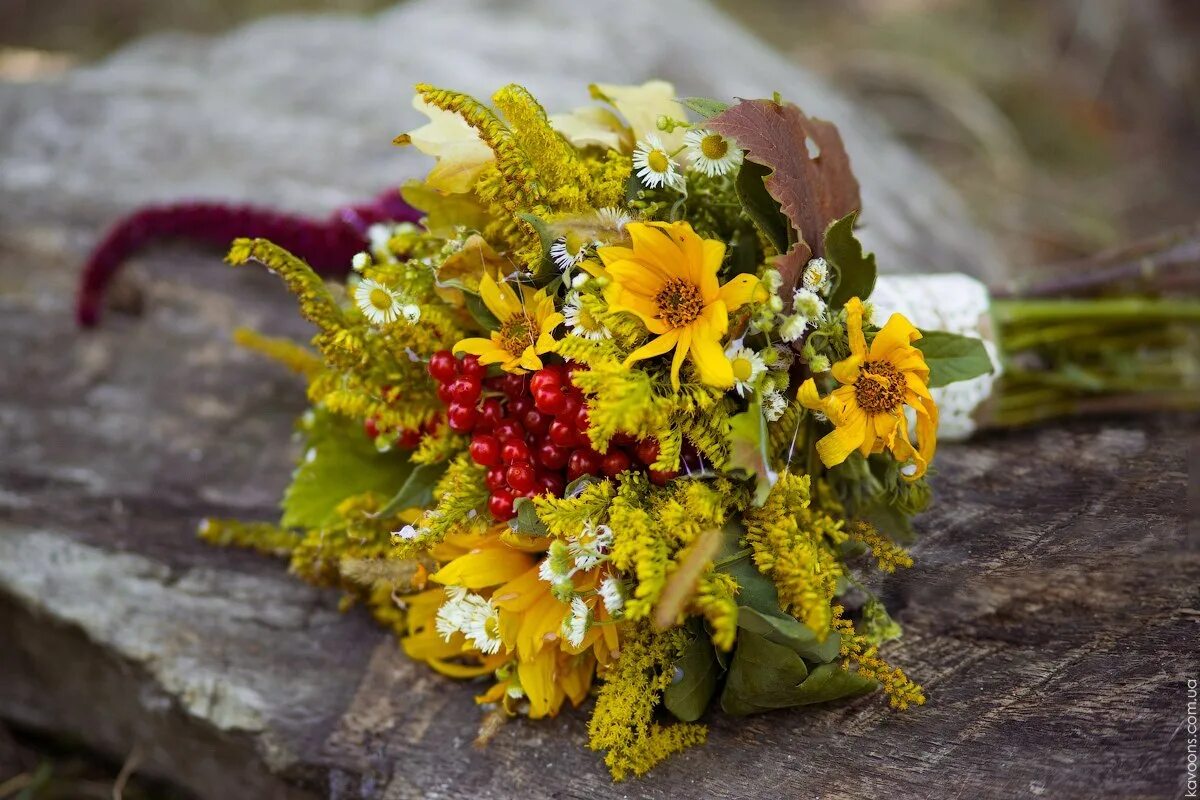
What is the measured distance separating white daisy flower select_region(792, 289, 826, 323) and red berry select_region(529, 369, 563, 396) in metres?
0.28

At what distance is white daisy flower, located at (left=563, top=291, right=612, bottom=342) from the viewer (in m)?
0.96

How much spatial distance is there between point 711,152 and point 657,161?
0.07 meters

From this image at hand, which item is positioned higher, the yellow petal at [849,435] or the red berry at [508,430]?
the yellow petal at [849,435]

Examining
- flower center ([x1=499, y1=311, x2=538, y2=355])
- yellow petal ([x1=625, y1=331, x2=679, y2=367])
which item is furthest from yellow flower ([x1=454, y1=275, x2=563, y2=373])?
yellow petal ([x1=625, y1=331, x2=679, y2=367])

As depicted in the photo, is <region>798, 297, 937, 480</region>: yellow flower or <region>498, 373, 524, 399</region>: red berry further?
Answer: <region>498, 373, 524, 399</region>: red berry

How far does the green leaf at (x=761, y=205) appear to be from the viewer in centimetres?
106

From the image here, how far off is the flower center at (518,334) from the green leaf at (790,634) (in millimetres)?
383

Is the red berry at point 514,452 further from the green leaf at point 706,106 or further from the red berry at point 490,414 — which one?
the green leaf at point 706,106

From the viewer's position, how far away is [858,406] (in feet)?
3.19

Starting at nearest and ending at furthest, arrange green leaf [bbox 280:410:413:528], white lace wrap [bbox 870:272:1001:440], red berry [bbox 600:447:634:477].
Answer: red berry [bbox 600:447:634:477] < green leaf [bbox 280:410:413:528] < white lace wrap [bbox 870:272:1001:440]

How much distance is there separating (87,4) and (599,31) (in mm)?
2636

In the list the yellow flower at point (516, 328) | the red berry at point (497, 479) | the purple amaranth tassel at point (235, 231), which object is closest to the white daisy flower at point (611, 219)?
the yellow flower at point (516, 328)

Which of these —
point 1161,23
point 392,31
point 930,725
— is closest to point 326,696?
point 930,725

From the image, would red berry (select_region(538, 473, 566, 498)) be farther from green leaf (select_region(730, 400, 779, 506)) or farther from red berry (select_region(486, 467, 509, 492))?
green leaf (select_region(730, 400, 779, 506))
